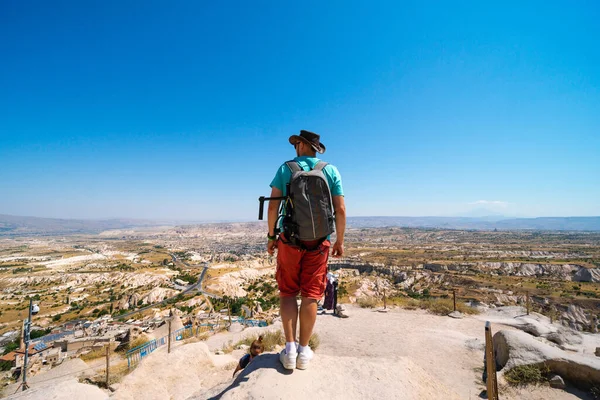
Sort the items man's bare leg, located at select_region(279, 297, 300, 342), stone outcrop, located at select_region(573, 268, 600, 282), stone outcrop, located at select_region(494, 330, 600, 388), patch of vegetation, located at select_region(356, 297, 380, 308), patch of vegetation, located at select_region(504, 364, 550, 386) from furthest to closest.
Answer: stone outcrop, located at select_region(573, 268, 600, 282) < patch of vegetation, located at select_region(356, 297, 380, 308) < patch of vegetation, located at select_region(504, 364, 550, 386) < stone outcrop, located at select_region(494, 330, 600, 388) < man's bare leg, located at select_region(279, 297, 300, 342)

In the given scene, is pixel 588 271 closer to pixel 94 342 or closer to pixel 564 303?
pixel 564 303

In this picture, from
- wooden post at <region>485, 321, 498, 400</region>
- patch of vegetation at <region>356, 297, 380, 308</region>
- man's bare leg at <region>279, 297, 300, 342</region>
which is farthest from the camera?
patch of vegetation at <region>356, 297, 380, 308</region>

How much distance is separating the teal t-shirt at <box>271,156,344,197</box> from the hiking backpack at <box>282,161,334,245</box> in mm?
183

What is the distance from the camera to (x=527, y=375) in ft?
16.3

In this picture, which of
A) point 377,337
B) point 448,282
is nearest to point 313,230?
point 377,337

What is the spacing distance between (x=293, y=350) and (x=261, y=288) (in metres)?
61.8

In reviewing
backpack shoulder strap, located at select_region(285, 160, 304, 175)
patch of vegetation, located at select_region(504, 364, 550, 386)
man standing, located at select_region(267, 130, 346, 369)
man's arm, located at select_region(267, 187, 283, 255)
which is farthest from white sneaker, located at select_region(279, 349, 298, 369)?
patch of vegetation, located at select_region(504, 364, 550, 386)

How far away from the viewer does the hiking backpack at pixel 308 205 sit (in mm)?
2893

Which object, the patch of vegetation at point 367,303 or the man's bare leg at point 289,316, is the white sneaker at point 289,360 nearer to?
the man's bare leg at point 289,316

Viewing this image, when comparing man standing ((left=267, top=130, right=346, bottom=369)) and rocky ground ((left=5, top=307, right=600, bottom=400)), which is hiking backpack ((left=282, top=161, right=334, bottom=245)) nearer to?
man standing ((left=267, top=130, right=346, bottom=369))

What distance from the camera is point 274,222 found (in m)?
3.09

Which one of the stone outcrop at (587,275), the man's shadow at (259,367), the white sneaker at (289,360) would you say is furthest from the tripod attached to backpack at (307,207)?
the stone outcrop at (587,275)

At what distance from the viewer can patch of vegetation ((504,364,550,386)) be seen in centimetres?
493

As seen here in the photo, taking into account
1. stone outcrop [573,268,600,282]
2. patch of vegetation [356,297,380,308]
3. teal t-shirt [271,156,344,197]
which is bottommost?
stone outcrop [573,268,600,282]
